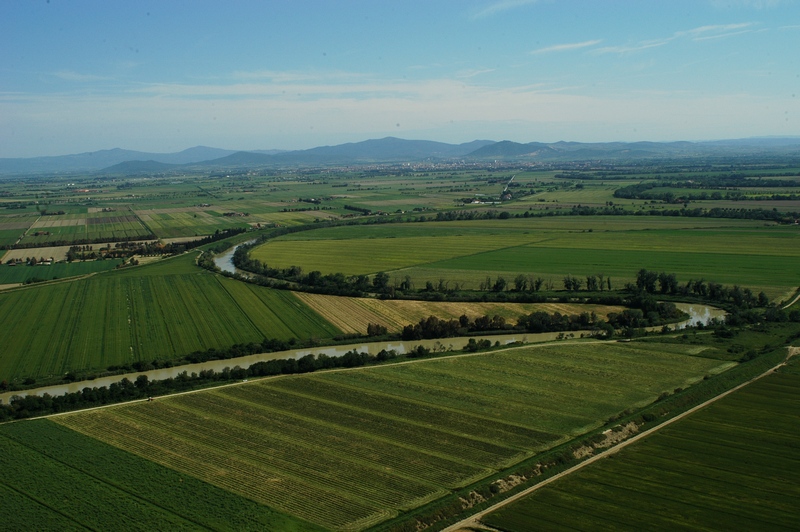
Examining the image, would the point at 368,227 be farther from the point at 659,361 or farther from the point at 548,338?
the point at 659,361

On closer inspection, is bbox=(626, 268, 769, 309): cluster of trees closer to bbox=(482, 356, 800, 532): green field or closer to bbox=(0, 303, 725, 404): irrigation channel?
bbox=(0, 303, 725, 404): irrigation channel

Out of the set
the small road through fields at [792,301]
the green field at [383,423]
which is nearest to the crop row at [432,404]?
the green field at [383,423]

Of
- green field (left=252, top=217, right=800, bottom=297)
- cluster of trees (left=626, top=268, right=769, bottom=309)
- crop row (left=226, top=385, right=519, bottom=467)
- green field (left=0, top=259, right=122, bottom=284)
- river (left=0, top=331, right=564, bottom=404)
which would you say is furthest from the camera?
green field (left=0, top=259, right=122, bottom=284)

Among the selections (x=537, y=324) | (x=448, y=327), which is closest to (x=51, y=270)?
(x=448, y=327)

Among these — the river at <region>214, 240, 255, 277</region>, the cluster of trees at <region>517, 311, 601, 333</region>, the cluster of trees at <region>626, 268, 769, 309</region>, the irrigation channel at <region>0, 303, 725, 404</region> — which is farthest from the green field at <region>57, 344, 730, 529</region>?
the river at <region>214, 240, 255, 277</region>

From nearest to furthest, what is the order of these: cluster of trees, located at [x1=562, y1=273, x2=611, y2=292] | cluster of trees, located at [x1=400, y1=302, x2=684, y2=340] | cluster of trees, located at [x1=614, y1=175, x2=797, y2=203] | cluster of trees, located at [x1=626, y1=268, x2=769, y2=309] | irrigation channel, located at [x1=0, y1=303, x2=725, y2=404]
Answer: irrigation channel, located at [x1=0, y1=303, x2=725, y2=404], cluster of trees, located at [x1=400, y1=302, x2=684, y2=340], cluster of trees, located at [x1=626, y1=268, x2=769, y2=309], cluster of trees, located at [x1=562, y1=273, x2=611, y2=292], cluster of trees, located at [x1=614, y1=175, x2=797, y2=203]

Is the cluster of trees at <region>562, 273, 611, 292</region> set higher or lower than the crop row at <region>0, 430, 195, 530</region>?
higher

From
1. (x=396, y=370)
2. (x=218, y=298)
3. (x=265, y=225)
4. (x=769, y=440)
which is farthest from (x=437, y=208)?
(x=769, y=440)

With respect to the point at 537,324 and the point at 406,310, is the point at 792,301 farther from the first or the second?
the point at 406,310
